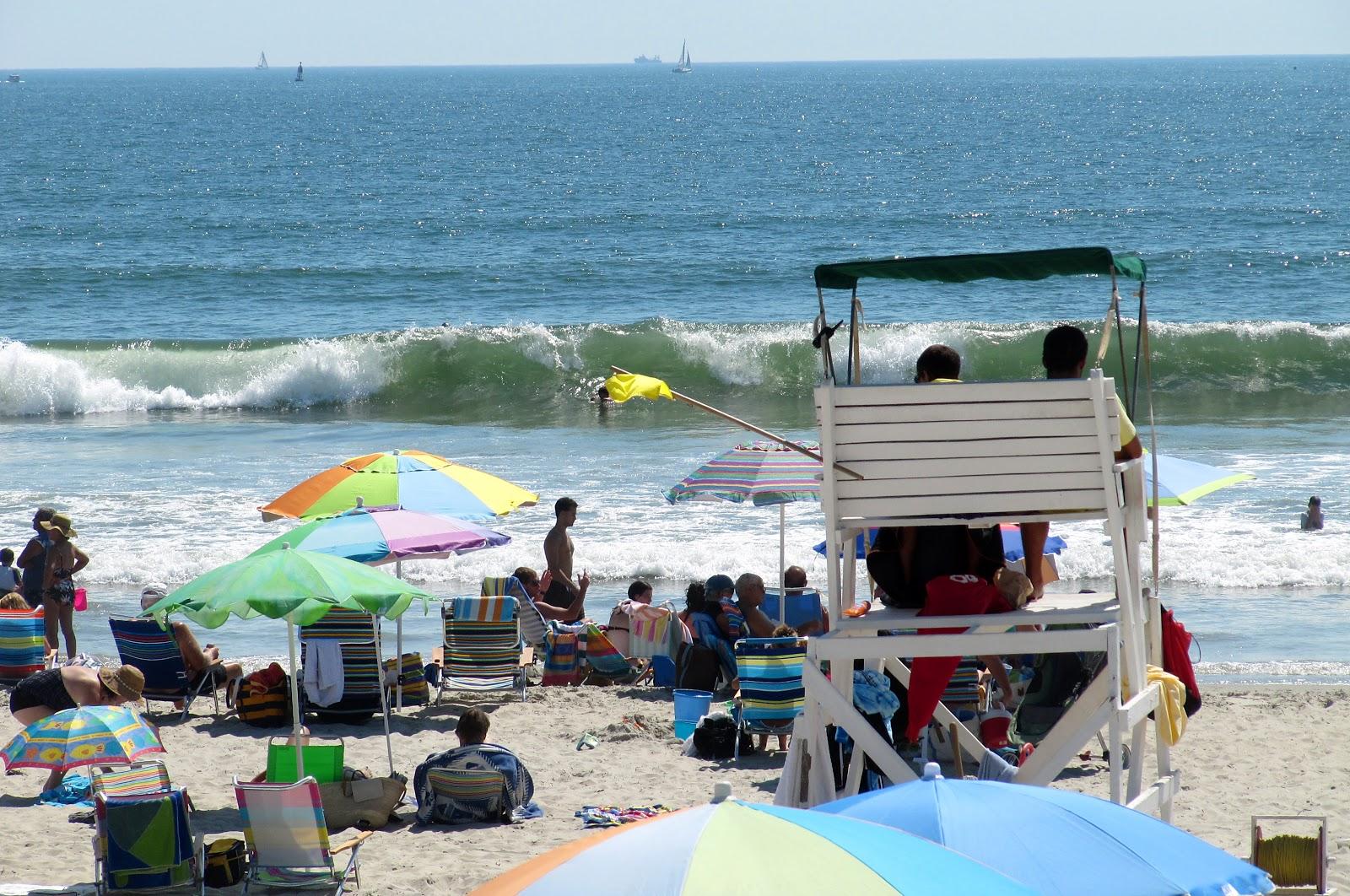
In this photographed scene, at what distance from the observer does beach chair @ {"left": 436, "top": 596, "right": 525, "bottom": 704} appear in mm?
8867

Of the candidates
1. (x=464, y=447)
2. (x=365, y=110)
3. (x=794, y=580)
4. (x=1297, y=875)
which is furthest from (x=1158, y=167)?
(x=365, y=110)

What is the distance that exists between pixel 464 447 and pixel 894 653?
14.8 m

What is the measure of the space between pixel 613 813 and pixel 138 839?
202cm

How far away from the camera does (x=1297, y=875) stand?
542 centimetres

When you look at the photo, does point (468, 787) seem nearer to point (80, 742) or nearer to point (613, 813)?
point (613, 813)

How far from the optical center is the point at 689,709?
8242 millimetres

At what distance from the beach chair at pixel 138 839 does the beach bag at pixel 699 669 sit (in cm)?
367

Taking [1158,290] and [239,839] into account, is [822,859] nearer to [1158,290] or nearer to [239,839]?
[239,839]

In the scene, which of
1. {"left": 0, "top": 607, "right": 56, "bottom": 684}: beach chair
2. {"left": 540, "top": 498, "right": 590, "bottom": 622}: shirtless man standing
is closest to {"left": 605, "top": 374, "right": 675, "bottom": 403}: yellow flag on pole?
{"left": 540, "top": 498, "right": 590, "bottom": 622}: shirtless man standing

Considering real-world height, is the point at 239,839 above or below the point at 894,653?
below

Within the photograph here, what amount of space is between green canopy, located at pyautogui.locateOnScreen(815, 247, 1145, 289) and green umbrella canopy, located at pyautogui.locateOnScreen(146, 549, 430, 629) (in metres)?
2.45

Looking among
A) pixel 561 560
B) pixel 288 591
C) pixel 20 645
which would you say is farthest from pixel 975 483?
pixel 20 645

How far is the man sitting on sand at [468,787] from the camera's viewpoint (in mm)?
6766

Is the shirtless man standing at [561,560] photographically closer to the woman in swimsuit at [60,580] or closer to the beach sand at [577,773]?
the beach sand at [577,773]
